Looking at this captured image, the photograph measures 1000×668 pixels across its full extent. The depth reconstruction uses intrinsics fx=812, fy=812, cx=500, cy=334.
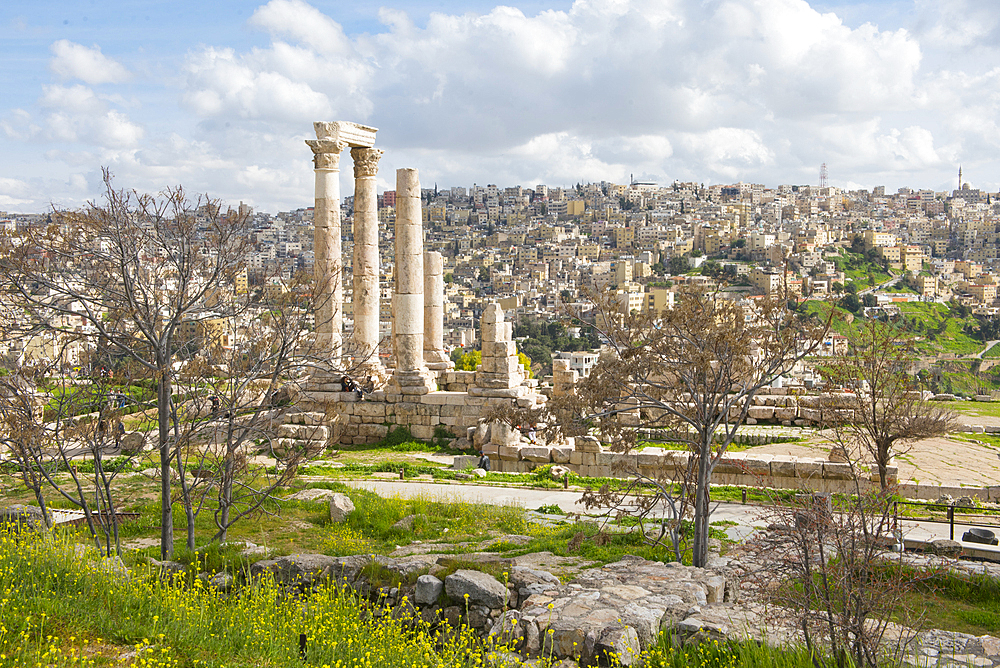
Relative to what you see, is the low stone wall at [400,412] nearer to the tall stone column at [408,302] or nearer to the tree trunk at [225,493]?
the tall stone column at [408,302]

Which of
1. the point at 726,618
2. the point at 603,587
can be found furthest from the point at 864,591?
the point at 603,587

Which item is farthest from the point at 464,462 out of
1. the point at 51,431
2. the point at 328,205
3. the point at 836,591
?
the point at 836,591

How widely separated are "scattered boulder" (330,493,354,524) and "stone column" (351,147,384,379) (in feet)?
31.2

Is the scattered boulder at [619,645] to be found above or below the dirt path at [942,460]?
above

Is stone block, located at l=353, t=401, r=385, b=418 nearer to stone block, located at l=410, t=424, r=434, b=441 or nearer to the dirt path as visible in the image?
stone block, located at l=410, t=424, r=434, b=441

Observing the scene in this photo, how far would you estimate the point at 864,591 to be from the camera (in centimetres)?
568

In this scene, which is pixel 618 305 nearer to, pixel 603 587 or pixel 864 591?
pixel 603 587

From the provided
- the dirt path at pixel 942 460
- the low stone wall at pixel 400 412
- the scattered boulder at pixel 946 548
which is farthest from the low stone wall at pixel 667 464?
the scattered boulder at pixel 946 548

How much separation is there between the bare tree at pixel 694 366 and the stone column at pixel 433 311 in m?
14.4

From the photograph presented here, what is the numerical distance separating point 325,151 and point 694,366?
50.3 feet

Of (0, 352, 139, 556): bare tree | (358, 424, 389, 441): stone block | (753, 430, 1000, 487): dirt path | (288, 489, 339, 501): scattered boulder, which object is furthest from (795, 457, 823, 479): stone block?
(0, 352, 139, 556): bare tree

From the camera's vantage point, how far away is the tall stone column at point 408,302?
2194 centimetres

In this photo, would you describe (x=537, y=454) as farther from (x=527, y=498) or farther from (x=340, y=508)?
(x=340, y=508)

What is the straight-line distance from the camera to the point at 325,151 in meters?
22.2
